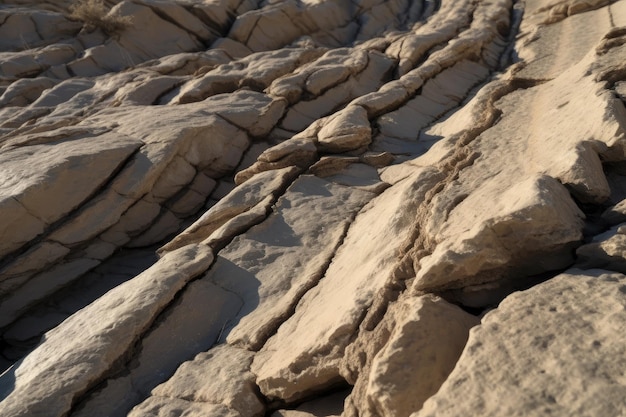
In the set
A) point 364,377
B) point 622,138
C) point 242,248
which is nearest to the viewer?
point 364,377

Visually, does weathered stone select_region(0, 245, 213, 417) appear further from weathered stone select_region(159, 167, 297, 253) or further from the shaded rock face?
weathered stone select_region(159, 167, 297, 253)

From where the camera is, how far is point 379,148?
710 cm

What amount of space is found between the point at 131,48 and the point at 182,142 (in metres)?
8.85

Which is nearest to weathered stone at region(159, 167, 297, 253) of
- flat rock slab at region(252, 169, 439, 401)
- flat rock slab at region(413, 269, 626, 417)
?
flat rock slab at region(252, 169, 439, 401)

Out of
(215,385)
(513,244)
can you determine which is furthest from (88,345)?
(513,244)

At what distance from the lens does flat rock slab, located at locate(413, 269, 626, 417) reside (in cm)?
201

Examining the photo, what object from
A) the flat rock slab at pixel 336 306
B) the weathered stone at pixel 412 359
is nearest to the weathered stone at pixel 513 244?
the weathered stone at pixel 412 359

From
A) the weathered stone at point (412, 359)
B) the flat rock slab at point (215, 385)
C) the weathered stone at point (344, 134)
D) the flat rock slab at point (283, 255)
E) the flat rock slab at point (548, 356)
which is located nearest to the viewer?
the flat rock slab at point (548, 356)

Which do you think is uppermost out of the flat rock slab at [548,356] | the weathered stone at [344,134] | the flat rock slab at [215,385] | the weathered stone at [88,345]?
the flat rock slab at [548,356]

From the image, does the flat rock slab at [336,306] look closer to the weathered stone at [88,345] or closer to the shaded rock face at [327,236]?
the shaded rock face at [327,236]

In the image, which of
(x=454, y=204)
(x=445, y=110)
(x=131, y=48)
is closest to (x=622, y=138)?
(x=454, y=204)

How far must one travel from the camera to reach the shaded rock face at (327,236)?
257cm

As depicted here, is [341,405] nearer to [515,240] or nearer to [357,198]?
[515,240]

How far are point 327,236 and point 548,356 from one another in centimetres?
312
